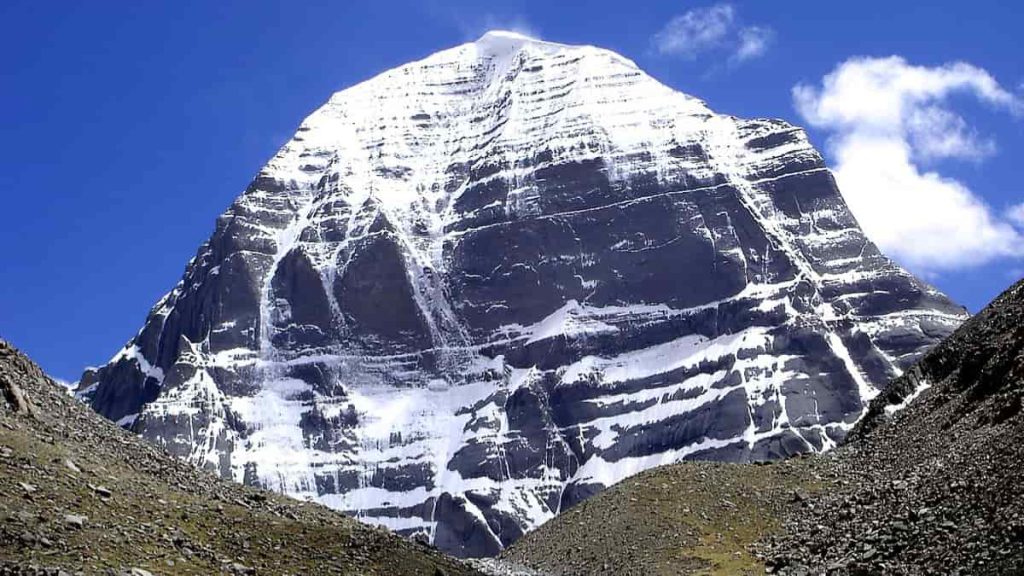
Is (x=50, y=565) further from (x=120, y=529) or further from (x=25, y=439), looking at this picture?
(x=25, y=439)

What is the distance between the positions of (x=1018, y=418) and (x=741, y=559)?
15806mm

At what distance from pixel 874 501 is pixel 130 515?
37.5 meters

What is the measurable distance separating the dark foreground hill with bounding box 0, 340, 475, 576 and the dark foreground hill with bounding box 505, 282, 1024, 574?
18.2 m

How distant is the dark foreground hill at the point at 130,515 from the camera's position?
5994 cm

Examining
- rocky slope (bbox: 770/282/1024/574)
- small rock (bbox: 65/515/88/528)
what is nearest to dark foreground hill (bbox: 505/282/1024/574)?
rocky slope (bbox: 770/282/1024/574)

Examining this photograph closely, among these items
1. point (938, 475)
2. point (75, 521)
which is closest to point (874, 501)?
point (938, 475)

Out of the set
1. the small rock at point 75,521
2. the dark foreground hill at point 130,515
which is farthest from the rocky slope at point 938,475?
the small rock at point 75,521

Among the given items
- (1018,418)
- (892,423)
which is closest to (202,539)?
(1018,418)

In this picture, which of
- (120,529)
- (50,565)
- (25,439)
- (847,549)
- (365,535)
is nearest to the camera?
(50,565)

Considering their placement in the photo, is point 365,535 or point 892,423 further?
point 892,423

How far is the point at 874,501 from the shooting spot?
85.1 meters

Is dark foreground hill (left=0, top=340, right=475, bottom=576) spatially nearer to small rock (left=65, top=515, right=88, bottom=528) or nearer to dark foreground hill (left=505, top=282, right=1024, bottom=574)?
small rock (left=65, top=515, right=88, bottom=528)

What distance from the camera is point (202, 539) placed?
6556 cm

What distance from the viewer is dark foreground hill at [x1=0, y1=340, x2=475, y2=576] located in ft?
197
